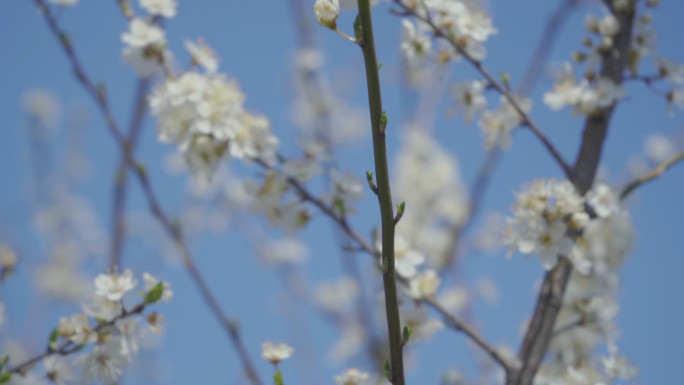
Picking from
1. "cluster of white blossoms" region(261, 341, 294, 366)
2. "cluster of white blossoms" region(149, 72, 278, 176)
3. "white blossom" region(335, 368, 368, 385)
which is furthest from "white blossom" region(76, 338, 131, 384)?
"cluster of white blossoms" region(149, 72, 278, 176)

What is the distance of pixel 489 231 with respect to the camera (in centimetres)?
641

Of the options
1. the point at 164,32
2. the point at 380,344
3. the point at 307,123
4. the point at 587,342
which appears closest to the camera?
the point at 164,32

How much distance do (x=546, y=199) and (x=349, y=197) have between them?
2.16 ft

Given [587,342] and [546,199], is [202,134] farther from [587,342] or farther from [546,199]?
[587,342]

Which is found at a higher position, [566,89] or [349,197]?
[566,89]

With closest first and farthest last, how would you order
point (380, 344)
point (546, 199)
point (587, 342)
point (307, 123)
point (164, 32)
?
point (546, 199), point (164, 32), point (587, 342), point (380, 344), point (307, 123)

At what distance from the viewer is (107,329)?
2000 mm

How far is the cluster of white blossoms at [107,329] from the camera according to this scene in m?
1.97

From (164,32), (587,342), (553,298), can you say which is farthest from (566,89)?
(164,32)

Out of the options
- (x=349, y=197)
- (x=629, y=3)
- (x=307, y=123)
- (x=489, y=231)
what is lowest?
(x=349, y=197)

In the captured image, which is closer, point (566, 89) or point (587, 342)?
point (566, 89)

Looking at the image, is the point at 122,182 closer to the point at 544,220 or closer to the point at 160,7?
the point at 160,7

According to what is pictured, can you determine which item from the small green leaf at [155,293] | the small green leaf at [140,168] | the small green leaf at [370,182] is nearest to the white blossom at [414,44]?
the small green leaf at [140,168]

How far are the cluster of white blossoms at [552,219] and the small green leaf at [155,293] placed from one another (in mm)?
1005
